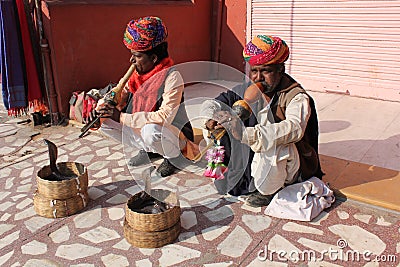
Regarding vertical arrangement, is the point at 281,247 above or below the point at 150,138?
below

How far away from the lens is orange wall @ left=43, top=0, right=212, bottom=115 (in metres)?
4.53

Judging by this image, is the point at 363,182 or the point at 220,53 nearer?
the point at 363,182

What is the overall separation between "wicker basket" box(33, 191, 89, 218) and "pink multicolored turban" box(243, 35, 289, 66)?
57.9 inches

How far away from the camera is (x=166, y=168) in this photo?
340 cm

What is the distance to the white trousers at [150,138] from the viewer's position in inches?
127

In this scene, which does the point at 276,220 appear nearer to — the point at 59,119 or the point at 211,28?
the point at 59,119

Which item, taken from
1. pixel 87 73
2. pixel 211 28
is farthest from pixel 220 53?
pixel 87 73

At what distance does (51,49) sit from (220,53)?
118 inches

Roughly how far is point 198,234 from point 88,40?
313 centimetres

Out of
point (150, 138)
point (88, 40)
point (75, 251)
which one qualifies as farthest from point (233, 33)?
point (75, 251)

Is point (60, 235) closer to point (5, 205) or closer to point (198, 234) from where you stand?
point (5, 205)

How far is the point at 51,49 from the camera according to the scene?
176 inches

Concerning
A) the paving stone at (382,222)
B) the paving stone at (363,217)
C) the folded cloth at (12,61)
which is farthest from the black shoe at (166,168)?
the folded cloth at (12,61)

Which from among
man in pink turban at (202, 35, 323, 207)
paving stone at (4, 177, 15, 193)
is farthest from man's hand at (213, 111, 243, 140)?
paving stone at (4, 177, 15, 193)
